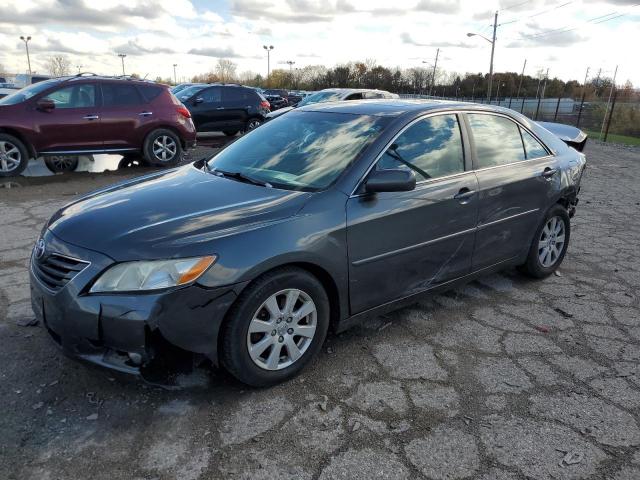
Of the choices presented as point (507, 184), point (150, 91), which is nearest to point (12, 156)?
point (150, 91)

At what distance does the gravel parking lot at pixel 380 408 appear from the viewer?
2404 mm

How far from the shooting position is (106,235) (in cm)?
268

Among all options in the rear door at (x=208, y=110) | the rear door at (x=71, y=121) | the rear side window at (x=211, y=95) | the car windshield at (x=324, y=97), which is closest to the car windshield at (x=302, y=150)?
the rear door at (x=71, y=121)

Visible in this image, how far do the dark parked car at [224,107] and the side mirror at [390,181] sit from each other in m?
12.9

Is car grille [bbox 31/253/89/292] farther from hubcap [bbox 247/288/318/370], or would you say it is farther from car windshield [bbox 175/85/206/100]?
car windshield [bbox 175/85/206/100]

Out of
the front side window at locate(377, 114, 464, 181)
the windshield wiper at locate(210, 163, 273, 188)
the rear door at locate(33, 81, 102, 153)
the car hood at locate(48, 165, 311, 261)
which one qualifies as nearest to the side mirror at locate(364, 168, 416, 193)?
the front side window at locate(377, 114, 464, 181)

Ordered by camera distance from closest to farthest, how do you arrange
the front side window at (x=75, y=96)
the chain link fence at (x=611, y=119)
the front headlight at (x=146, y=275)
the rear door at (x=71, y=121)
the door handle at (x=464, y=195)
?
1. the front headlight at (x=146, y=275)
2. the door handle at (x=464, y=195)
3. the rear door at (x=71, y=121)
4. the front side window at (x=75, y=96)
5. the chain link fence at (x=611, y=119)

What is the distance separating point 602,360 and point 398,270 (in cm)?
150

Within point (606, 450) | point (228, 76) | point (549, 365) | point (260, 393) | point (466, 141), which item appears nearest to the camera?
point (606, 450)

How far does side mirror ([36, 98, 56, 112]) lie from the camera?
28.2ft

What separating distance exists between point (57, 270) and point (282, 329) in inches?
49.0

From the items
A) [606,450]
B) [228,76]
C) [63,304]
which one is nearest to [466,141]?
[606,450]

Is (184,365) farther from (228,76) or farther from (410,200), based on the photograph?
(228,76)

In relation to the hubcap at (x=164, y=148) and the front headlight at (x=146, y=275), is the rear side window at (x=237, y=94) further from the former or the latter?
the front headlight at (x=146, y=275)
